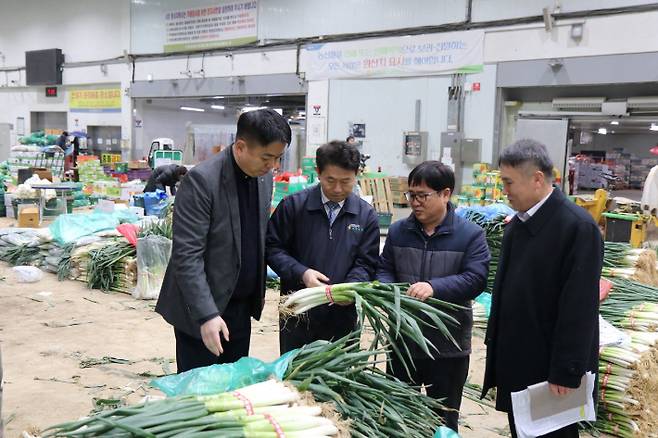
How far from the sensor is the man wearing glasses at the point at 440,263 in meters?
2.36

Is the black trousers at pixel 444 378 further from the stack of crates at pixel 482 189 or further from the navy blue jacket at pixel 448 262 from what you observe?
the stack of crates at pixel 482 189

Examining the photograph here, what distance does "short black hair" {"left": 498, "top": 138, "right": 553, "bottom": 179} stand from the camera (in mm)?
2092

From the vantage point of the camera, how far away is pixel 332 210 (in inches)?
98.3

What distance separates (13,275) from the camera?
6.72 m

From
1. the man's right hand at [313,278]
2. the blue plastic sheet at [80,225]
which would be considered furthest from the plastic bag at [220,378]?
the blue plastic sheet at [80,225]

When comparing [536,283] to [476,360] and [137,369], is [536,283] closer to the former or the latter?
[476,360]

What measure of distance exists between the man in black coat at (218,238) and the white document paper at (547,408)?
3.64ft

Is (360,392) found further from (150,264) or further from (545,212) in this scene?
(150,264)

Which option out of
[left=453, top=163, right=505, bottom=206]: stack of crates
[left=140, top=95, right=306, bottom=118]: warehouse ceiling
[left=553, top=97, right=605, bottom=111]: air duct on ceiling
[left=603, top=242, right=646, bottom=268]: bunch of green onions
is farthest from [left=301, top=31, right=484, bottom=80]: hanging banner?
[left=603, top=242, right=646, bottom=268]: bunch of green onions

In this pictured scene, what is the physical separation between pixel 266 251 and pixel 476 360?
2.51 m

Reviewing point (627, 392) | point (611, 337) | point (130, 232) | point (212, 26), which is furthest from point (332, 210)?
point (212, 26)

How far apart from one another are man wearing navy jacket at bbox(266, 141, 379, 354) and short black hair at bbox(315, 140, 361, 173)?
0.05 meters

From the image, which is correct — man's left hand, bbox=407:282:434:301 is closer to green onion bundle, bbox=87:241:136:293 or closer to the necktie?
the necktie

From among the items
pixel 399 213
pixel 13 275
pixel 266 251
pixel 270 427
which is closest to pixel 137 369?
pixel 266 251
